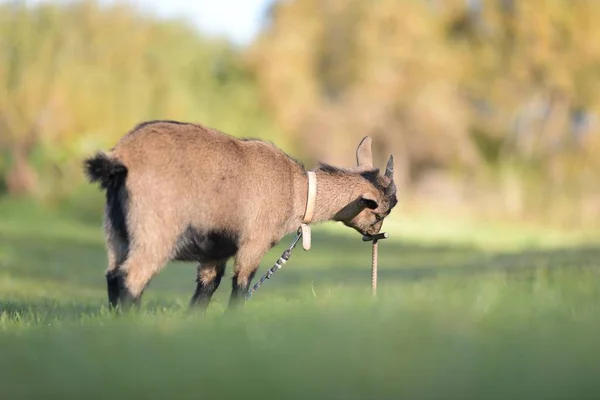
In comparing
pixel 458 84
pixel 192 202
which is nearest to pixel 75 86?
pixel 458 84

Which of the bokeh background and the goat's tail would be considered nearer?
the goat's tail

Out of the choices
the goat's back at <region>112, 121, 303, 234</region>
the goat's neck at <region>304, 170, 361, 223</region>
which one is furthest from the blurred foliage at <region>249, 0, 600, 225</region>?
the goat's back at <region>112, 121, 303, 234</region>

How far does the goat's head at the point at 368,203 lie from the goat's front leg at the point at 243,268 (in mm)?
1335

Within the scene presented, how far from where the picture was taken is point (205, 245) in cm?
750

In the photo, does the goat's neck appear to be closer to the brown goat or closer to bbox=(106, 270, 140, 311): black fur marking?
the brown goat

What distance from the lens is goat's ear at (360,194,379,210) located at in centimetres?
866

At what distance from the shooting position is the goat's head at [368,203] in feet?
29.0

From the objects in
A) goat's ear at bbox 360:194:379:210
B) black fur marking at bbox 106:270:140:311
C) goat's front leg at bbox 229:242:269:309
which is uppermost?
goat's ear at bbox 360:194:379:210

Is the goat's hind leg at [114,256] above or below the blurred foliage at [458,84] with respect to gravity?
below

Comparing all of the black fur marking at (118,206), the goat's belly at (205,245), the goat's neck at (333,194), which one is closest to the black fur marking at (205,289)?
the goat's belly at (205,245)

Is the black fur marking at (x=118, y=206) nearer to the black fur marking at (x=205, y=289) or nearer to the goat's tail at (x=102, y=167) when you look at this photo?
the goat's tail at (x=102, y=167)

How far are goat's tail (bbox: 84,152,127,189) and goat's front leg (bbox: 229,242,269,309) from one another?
49.3 inches

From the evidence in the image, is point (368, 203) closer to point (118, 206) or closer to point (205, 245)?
point (205, 245)

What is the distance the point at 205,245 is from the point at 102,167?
1044 mm
